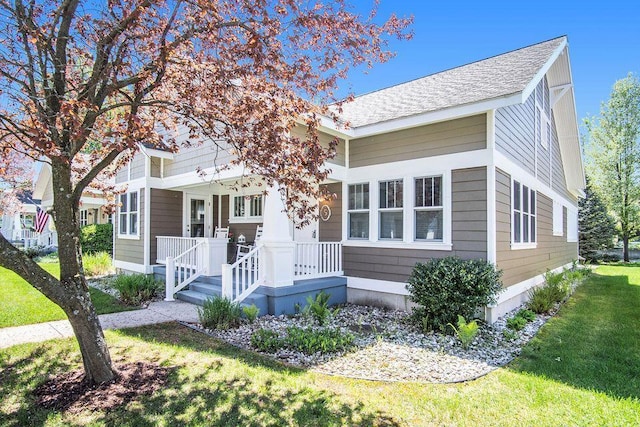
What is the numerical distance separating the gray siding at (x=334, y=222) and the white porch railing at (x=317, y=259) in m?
0.37

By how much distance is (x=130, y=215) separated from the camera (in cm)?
1213

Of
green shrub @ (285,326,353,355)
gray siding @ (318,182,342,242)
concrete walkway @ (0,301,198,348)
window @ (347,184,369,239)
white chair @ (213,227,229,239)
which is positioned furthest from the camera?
white chair @ (213,227,229,239)

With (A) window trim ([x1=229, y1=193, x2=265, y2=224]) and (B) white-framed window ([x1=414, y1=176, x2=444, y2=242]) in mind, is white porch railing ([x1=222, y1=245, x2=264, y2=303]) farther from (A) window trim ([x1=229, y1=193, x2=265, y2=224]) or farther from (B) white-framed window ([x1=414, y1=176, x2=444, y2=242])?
(A) window trim ([x1=229, y1=193, x2=265, y2=224])

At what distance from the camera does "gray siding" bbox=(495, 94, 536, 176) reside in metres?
7.51

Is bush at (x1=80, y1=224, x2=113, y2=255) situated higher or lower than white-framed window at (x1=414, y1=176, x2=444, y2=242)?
lower

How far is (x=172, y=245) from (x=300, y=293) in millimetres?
4777

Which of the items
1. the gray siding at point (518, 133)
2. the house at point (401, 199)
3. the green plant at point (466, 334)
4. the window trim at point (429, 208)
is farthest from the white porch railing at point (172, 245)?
the gray siding at point (518, 133)

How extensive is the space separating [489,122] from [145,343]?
6920mm

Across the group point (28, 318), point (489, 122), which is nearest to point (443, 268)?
point (489, 122)

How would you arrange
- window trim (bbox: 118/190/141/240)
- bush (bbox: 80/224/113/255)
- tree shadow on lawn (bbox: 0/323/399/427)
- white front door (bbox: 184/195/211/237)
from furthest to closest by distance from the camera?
bush (bbox: 80/224/113/255), white front door (bbox: 184/195/211/237), window trim (bbox: 118/190/141/240), tree shadow on lawn (bbox: 0/323/399/427)

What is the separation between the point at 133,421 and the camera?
331 cm

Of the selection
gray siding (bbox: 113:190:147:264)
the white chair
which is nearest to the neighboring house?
gray siding (bbox: 113:190:147:264)

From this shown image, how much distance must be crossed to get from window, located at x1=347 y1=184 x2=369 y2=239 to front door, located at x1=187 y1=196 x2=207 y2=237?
564 cm

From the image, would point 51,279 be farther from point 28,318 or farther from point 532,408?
point 532,408
